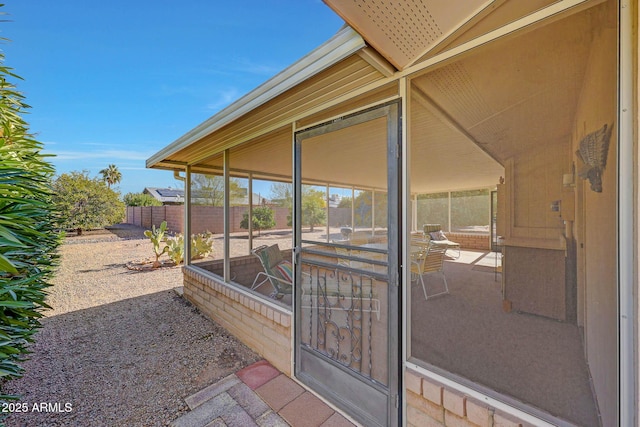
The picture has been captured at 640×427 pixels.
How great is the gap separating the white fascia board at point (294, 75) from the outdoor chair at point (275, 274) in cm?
177

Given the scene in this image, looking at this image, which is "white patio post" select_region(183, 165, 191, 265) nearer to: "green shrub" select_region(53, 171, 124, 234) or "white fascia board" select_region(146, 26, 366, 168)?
"white fascia board" select_region(146, 26, 366, 168)

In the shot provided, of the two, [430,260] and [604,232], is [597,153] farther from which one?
[430,260]

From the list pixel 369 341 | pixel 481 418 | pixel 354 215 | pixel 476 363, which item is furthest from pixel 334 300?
pixel 476 363

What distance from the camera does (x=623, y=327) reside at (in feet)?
3.22

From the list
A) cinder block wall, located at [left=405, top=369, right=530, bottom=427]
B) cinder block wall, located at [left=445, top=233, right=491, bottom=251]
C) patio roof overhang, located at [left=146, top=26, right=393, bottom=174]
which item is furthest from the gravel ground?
cinder block wall, located at [left=445, top=233, right=491, bottom=251]

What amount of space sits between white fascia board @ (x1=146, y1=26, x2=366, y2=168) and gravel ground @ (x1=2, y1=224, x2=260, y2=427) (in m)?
2.58

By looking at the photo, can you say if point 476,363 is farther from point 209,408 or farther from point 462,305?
point 209,408

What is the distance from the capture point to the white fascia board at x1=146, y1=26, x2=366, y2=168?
1.37 meters

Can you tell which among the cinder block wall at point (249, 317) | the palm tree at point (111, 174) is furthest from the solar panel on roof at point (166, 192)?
the cinder block wall at point (249, 317)

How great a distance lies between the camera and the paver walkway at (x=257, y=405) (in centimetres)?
193

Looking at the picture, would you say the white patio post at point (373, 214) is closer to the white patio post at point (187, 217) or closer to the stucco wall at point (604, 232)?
the stucco wall at point (604, 232)

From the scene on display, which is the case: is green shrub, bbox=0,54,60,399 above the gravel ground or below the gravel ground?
above

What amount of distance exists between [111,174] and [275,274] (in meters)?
37.9

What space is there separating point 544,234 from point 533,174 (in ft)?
2.76
